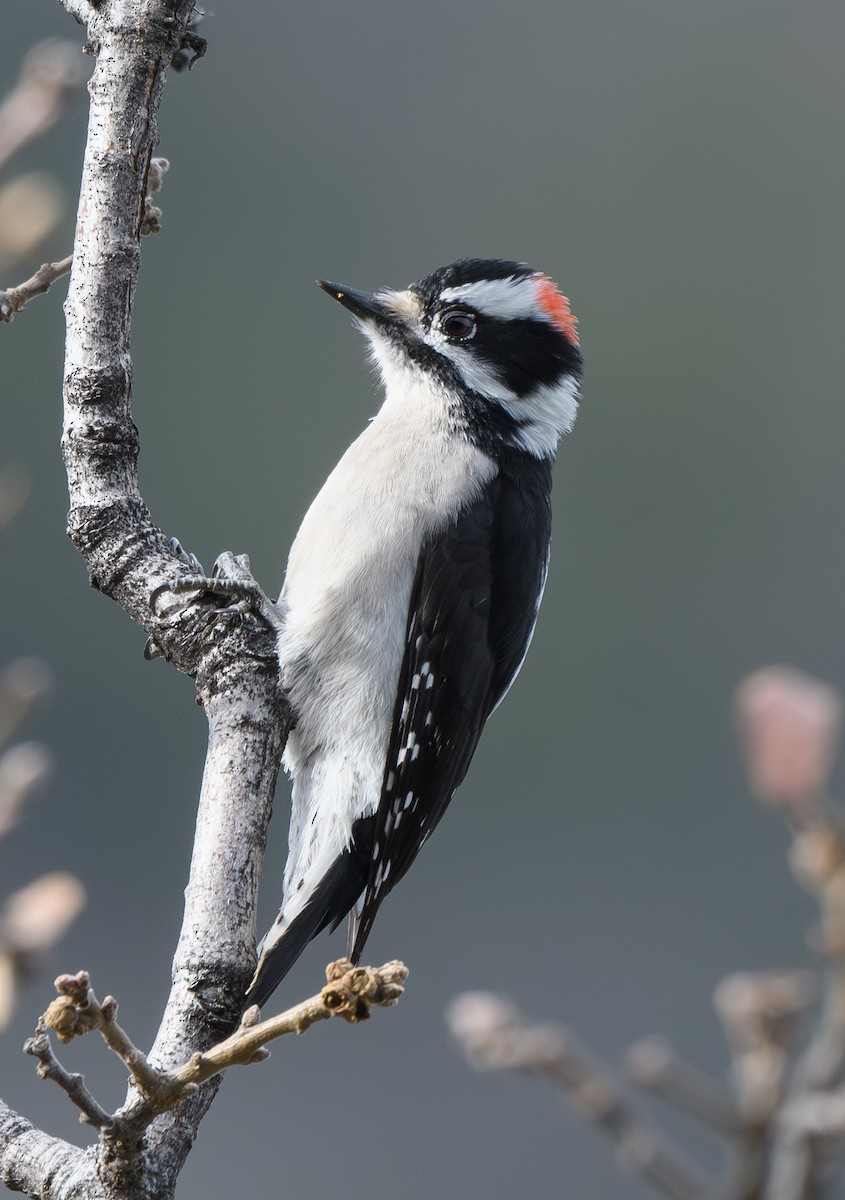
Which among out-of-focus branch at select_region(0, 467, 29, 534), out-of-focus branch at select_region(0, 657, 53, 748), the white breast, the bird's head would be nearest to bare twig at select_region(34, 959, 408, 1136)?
out-of-focus branch at select_region(0, 657, 53, 748)

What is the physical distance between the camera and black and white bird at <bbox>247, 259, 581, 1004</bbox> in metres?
2.54

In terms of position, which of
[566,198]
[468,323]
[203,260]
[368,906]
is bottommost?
[368,906]

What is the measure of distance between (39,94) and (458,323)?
2.49m

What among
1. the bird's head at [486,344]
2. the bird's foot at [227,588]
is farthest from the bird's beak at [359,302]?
the bird's foot at [227,588]

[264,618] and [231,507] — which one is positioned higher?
[231,507]

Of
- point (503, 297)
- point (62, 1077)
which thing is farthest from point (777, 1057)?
point (503, 297)

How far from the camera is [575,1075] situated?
590mm

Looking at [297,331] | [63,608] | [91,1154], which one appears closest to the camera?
[91,1154]

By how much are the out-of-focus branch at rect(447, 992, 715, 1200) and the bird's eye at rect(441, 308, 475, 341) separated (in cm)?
261

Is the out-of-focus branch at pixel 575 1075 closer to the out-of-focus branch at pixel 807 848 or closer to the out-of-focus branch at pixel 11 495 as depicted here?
the out-of-focus branch at pixel 807 848

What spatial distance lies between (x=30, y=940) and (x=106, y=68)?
1625mm

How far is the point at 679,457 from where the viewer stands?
571 inches

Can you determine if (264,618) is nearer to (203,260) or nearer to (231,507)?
(231,507)

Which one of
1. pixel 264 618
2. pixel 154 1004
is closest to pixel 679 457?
pixel 154 1004
